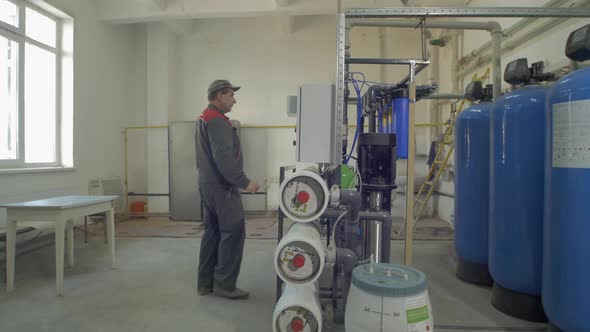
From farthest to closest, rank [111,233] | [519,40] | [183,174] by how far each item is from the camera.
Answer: [183,174] → [519,40] → [111,233]

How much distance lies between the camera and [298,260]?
1.43 m

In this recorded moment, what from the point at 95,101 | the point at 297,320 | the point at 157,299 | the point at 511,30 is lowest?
the point at 157,299

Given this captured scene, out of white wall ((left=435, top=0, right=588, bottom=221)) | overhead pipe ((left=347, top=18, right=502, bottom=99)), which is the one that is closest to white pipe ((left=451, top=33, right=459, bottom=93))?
white wall ((left=435, top=0, right=588, bottom=221))

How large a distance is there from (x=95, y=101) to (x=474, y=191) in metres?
4.50

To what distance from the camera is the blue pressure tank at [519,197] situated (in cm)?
179

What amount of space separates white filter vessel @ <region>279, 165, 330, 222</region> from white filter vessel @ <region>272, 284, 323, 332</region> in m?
0.34

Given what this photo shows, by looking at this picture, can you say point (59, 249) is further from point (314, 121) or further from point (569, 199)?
point (569, 199)

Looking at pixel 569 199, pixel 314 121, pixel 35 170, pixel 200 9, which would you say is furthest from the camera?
pixel 200 9

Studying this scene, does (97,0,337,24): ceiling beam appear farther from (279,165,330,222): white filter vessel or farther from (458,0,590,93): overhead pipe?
(279,165,330,222): white filter vessel

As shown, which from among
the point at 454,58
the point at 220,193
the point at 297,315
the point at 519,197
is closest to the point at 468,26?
the point at 519,197

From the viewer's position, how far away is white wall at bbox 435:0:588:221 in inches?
98.3

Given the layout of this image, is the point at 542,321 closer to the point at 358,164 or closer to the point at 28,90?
the point at 358,164

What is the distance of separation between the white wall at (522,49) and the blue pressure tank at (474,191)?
2.16 ft

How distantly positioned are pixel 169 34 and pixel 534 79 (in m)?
4.88
